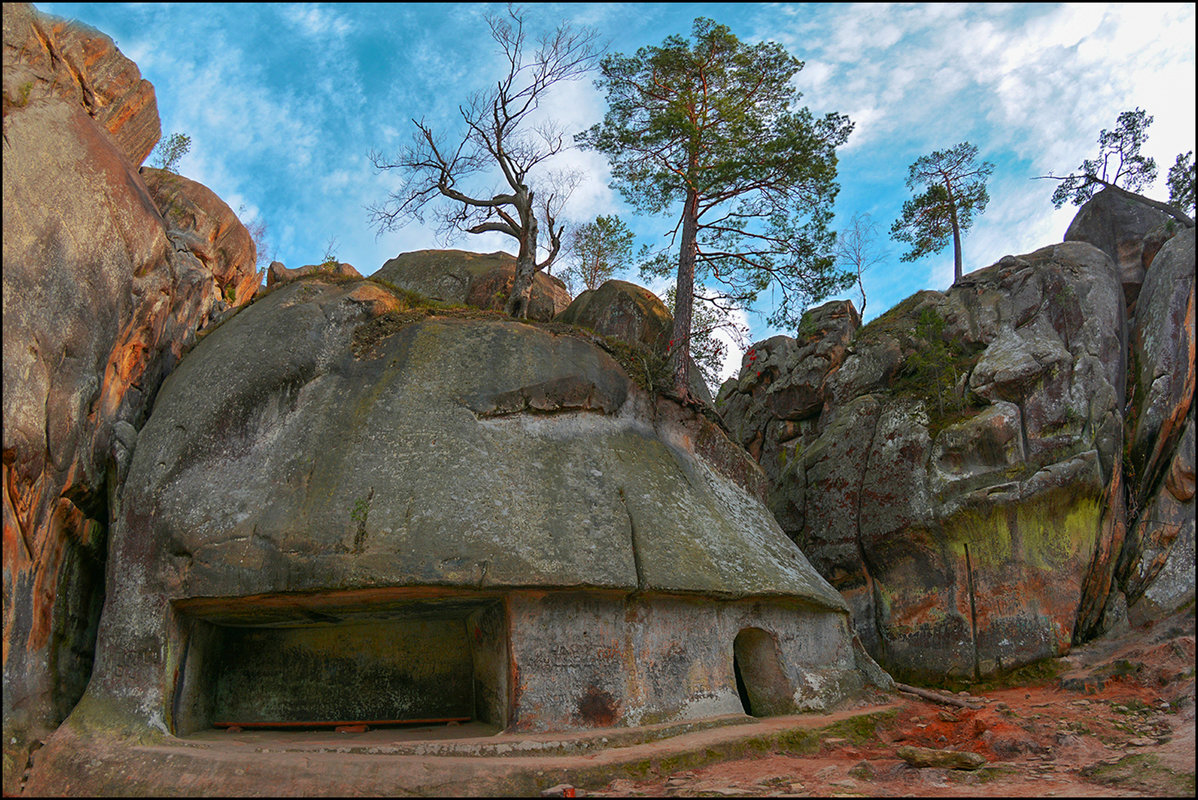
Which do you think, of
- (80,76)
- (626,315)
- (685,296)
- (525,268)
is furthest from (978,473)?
(80,76)

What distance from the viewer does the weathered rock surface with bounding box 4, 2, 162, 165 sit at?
1035cm

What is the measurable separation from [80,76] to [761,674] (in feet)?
45.1

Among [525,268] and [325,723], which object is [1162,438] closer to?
[525,268]

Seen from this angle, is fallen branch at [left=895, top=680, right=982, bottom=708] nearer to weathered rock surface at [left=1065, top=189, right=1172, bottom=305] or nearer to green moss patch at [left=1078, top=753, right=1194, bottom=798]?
green moss patch at [left=1078, top=753, right=1194, bottom=798]

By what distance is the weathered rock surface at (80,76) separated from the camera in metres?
10.4

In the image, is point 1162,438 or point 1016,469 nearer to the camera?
point 1162,438

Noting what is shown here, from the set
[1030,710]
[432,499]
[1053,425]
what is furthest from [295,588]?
[1053,425]

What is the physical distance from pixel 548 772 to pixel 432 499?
3.45m

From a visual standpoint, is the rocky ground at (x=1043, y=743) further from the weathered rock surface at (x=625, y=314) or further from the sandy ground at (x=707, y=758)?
the weathered rock surface at (x=625, y=314)

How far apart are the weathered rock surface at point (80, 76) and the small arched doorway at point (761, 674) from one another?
12.1 meters

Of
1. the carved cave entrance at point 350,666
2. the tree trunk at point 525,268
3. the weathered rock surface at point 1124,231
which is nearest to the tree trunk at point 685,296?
the tree trunk at point 525,268

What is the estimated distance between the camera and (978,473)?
14555mm

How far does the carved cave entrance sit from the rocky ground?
369 centimetres

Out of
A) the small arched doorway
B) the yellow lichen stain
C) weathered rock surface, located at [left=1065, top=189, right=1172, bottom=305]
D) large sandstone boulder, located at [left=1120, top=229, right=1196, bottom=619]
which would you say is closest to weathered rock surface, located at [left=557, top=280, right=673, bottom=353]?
the small arched doorway
